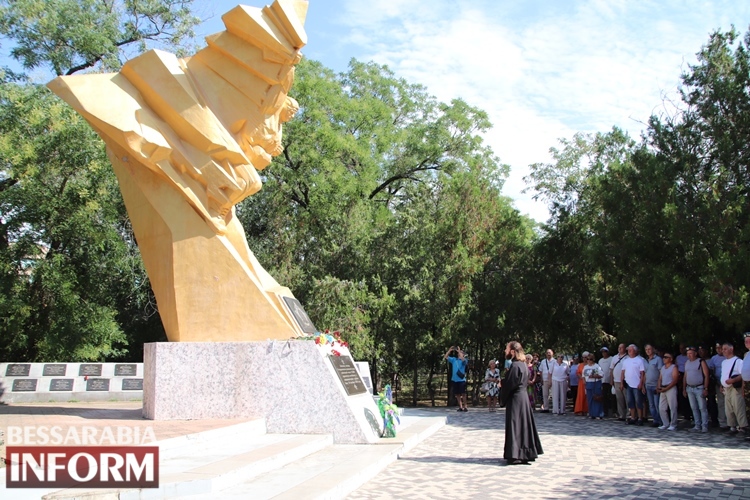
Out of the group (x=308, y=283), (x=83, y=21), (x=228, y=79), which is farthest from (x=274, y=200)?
(x=228, y=79)

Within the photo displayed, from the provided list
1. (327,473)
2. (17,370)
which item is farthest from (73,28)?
(327,473)

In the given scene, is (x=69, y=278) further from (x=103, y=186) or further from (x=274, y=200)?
(x=274, y=200)

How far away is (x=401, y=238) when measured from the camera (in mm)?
17281

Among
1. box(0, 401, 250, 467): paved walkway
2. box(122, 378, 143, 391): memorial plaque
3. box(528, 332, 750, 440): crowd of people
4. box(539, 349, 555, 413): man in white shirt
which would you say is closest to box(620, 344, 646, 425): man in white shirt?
box(528, 332, 750, 440): crowd of people

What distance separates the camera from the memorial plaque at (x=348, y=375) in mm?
8492

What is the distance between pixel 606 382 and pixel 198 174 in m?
8.46

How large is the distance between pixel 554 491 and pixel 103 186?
13.1 metres

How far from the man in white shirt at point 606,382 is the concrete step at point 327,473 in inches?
209

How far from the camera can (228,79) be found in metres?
9.19

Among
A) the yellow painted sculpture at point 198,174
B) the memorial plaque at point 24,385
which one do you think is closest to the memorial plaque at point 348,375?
the yellow painted sculpture at point 198,174

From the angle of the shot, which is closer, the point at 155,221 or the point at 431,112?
the point at 155,221

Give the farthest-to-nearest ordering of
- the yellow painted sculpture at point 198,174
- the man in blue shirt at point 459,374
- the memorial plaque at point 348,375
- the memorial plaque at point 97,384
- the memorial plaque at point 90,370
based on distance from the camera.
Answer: the man in blue shirt at point 459,374 < the memorial plaque at point 90,370 < the memorial plaque at point 97,384 < the yellow painted sculpture at point 198,174 < the memorial plaque at point 348,375

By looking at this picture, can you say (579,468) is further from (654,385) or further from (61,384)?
(61,384)

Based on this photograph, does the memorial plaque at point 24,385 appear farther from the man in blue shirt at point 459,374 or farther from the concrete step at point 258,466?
the man in blue shirt at point 459,374
